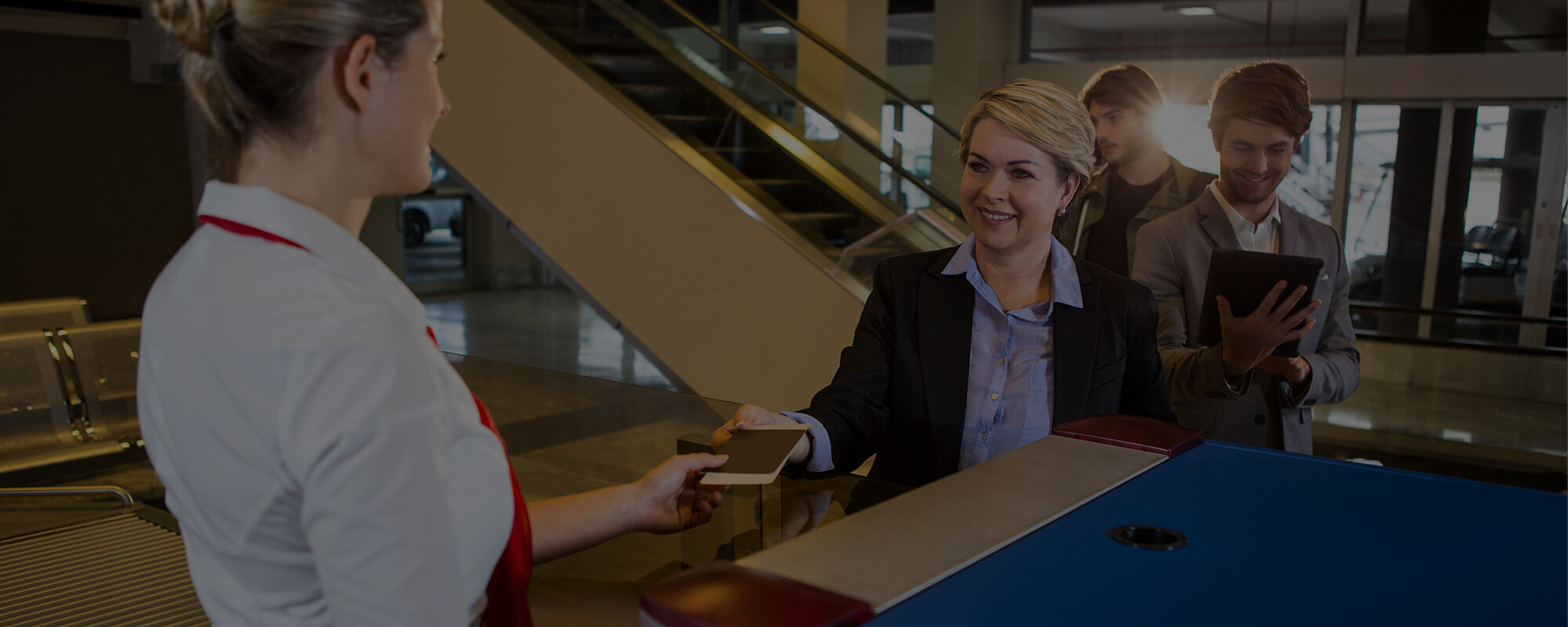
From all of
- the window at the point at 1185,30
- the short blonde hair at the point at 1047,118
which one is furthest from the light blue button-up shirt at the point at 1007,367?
the window at the point at 1185,30

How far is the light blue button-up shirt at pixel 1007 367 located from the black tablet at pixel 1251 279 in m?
0.50

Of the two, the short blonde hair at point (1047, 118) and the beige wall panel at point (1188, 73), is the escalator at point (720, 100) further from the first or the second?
the short blonde hair at point (1047, 118)

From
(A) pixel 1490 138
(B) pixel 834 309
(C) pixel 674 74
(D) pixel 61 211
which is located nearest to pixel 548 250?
(C) pixel 674 74

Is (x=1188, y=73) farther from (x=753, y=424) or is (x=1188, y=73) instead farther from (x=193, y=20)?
(x=193, y=20)

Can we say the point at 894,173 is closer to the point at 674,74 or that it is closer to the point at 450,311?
the point at 674,74

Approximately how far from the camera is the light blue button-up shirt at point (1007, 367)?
80.7 inches

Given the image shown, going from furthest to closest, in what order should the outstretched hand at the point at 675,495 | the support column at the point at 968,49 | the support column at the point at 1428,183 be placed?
the support column at the point at 968,49 < the support column at the point at 1428,183 < the outstretched hand at the point at 675,495

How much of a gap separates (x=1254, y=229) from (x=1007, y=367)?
948mm

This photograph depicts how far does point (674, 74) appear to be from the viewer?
6.47 m

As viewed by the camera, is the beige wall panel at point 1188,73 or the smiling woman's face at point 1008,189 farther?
the beige wall panel at point 1188,73

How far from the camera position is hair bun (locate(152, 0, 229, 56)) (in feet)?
3.22

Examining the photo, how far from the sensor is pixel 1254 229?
2.62 meters

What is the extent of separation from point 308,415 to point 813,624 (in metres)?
0.48

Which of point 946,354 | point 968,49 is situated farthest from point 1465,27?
point 946,354
